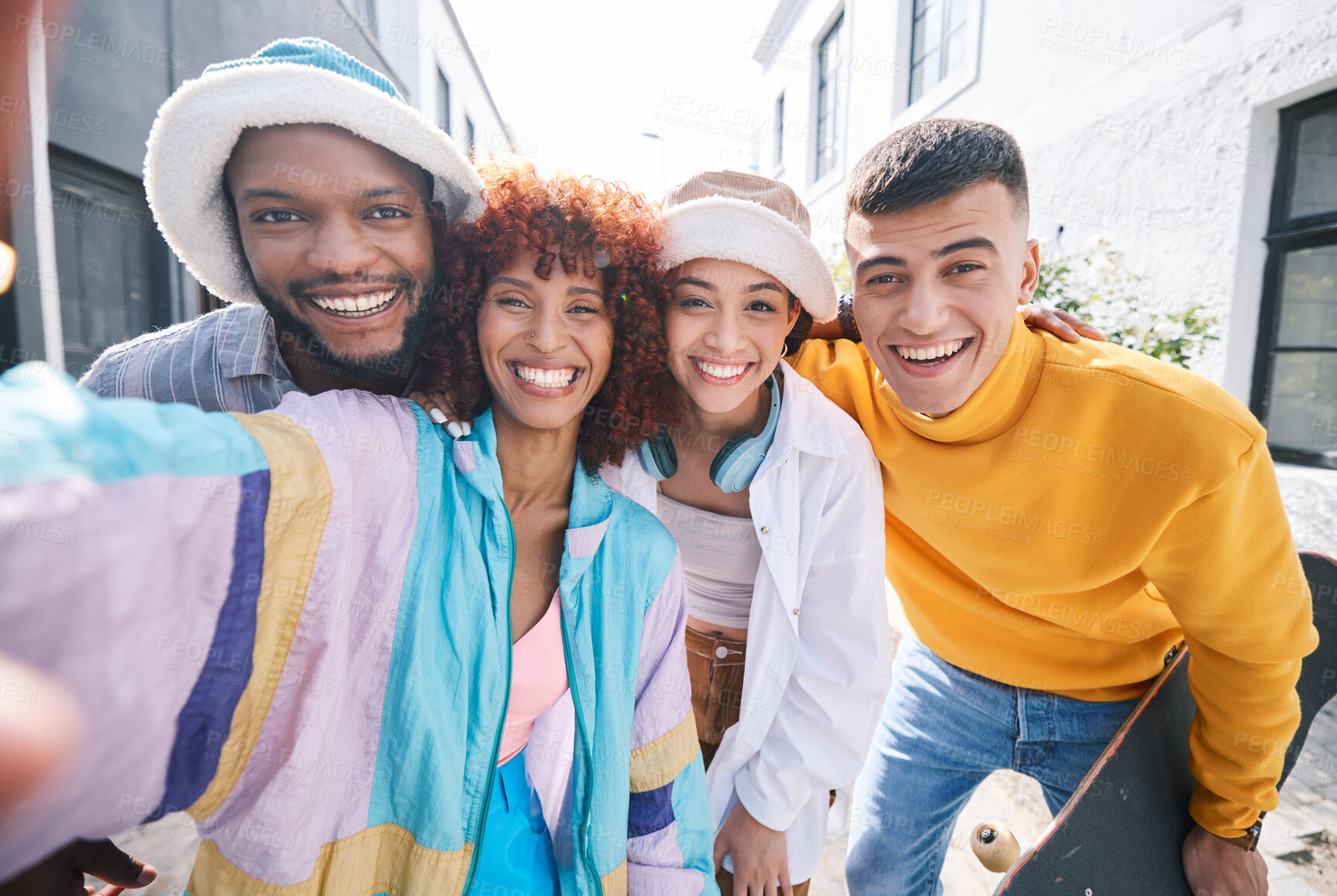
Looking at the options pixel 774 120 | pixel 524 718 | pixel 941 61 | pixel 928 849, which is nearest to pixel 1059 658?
pixel 928 849

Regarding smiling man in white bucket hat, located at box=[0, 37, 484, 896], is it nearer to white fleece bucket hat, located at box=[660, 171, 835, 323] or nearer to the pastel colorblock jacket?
the pastel colorblock jacket

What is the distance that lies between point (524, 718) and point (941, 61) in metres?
7.81

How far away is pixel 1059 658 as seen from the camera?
6.41 feet

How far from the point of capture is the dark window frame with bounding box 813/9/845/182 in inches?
377

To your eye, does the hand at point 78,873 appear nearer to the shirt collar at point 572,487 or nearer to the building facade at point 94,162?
the shirt collar at point 572,487

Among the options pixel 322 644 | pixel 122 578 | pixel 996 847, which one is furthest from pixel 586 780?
pixel 996 847

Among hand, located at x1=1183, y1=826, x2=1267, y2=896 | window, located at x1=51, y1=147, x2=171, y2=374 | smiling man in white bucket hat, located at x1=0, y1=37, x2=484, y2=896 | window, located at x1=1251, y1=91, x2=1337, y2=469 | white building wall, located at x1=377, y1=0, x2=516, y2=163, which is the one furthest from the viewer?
white building wall, located at x1=377, y1=0, x2=516, y2=163

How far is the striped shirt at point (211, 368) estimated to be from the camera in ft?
4.99

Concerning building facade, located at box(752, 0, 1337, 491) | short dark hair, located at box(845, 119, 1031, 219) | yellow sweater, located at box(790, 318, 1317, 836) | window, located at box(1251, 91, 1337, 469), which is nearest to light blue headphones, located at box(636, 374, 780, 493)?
yellow sweater, located at box(790, 318, 1317, 836)

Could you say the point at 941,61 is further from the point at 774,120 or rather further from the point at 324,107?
the point at 324,107

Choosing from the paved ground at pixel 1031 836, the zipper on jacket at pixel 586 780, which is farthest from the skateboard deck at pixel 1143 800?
the zipper on jacket at pixel 586 780

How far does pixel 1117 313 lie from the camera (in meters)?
3.20

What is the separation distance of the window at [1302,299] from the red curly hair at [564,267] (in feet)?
13.4

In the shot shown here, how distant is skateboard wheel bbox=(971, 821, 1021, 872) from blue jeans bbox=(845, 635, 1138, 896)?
0.50 ft
